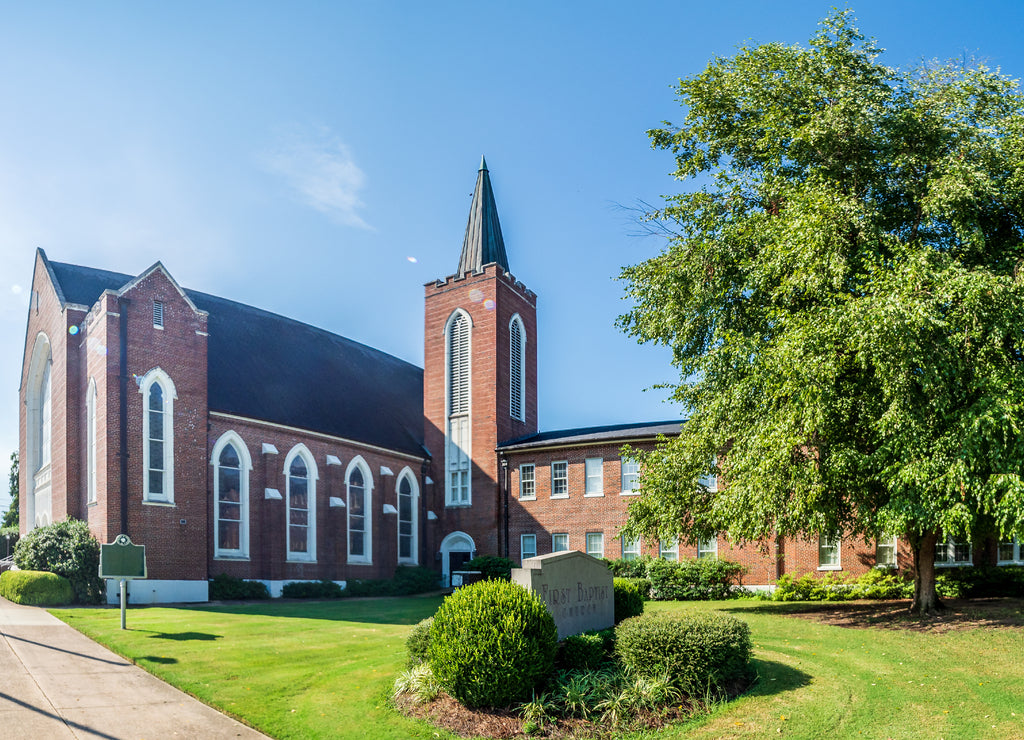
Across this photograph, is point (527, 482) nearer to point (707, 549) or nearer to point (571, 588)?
point (707, 549)

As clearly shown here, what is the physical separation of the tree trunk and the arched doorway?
22026 millimetres

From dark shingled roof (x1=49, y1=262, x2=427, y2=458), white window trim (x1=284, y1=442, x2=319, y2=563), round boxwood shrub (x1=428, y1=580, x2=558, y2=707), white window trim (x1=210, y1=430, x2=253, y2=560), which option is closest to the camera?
round boxwood shrub (x1=428, y1=580, x2=558, y2=707)

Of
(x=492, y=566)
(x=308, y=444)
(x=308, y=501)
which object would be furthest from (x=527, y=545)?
(x=308, y=444)

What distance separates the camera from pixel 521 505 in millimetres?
36312

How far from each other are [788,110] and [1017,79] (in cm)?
517

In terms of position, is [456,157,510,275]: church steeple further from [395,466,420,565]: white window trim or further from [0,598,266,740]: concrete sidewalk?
[0,598,266,740]: concrete sidewalk

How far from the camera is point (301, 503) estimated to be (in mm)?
34312

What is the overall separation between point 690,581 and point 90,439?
2153 centimetres

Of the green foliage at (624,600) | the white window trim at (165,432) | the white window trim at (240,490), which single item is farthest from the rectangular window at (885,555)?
the white window trim at (165,432)

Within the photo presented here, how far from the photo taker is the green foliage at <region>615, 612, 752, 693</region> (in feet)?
37.7

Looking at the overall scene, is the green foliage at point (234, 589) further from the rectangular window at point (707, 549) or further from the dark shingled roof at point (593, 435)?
the rectangular window at point (707, 549)

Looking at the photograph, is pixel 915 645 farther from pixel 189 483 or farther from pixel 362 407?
pixel 362 407

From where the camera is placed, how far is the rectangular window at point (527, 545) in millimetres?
35781

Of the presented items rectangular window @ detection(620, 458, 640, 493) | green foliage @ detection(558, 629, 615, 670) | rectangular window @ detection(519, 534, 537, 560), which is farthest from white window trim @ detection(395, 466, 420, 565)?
green foliage @ detection(558, 629, 615, 670)
